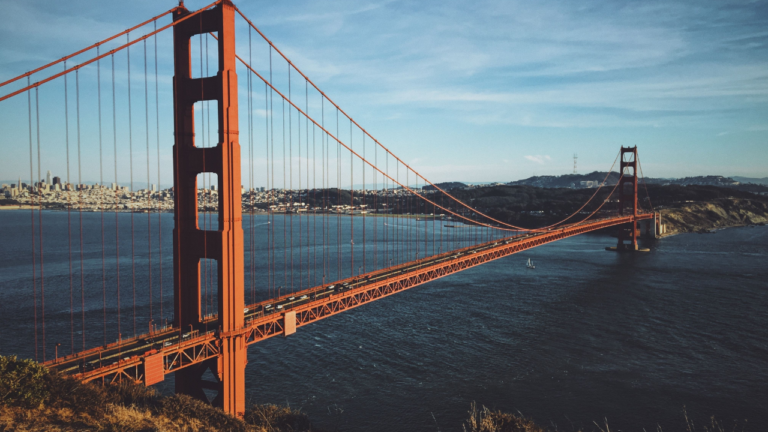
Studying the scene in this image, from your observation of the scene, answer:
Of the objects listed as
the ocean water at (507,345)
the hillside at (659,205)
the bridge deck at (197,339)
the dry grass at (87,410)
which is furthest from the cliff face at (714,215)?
the dry grass at (87,410)

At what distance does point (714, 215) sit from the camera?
342 feet

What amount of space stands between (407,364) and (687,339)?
18239 millimetres

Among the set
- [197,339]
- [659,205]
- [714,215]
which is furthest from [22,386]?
[659,205]

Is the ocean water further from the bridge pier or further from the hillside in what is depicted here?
the hillside

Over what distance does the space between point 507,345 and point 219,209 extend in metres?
20.0

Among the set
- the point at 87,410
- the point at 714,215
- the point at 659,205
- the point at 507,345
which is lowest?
the point at 507,345

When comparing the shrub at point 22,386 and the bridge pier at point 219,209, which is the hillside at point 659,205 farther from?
the shrub at point 22,386

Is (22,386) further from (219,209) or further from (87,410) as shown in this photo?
(219,209)

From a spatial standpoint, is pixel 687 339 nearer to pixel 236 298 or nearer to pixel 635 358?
pixel 635 358

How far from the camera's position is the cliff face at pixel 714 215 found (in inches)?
3780

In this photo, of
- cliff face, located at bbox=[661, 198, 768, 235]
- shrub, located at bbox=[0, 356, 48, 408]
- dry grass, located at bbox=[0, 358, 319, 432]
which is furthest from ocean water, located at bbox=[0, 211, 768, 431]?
cliff face, located at bbox=[661, 198, 768, 235]

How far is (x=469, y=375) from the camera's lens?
24.3m

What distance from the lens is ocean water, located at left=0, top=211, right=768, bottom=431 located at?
69.1 feet

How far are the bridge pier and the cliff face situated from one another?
9743cm
